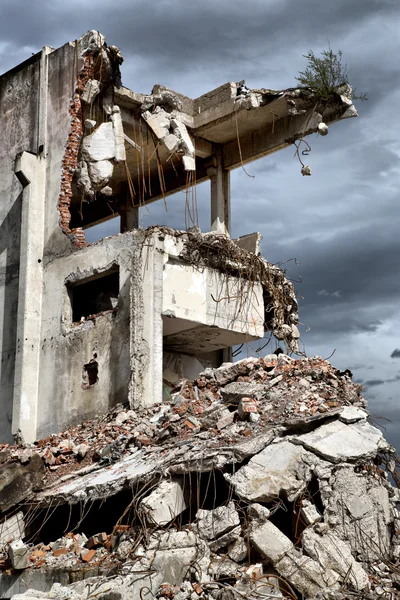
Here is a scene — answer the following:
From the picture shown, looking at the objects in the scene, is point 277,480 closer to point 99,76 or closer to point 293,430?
point 293,430

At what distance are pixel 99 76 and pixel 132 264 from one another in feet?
14.7

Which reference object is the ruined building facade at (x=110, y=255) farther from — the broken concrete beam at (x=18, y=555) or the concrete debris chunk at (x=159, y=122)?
the broken concrete beam at (x=18, y=555)

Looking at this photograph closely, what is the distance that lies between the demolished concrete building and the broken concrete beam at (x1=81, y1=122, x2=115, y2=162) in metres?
0.04

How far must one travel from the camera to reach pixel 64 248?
52.8 ft

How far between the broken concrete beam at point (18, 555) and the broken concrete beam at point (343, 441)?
3.49 metres

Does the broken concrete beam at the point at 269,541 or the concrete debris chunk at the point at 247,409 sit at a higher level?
the concrete debris chunk at the point at 247,409

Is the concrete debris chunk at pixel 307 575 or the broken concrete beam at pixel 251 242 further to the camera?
the broken concrete beam at pixel 251 242

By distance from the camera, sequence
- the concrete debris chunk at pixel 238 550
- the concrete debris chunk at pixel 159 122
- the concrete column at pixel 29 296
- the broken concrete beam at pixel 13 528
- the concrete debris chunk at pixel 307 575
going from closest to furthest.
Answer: the concrete debris chunk at pixel 307 575, the concrete debris chunk at pixel 238 550, the broken concrete beam at pixel 13 528, the concrete column at pixel 29 296, the concrete debris chunk at pixel 159 122

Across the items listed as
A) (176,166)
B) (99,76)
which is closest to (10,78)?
(99,76)

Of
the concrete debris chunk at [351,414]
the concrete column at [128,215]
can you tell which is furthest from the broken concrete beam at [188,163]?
the concrete debris chunk at [351,414]

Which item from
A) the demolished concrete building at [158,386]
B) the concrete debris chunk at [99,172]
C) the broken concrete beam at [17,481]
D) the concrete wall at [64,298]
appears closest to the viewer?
the demolished concrete building at [158,386]

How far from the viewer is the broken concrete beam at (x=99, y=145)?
1641 centimetres

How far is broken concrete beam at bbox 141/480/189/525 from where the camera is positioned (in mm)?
9484

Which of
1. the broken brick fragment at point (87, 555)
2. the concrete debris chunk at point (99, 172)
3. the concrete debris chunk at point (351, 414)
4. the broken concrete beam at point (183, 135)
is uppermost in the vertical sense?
the broken concrete beam at point (183, 135)
